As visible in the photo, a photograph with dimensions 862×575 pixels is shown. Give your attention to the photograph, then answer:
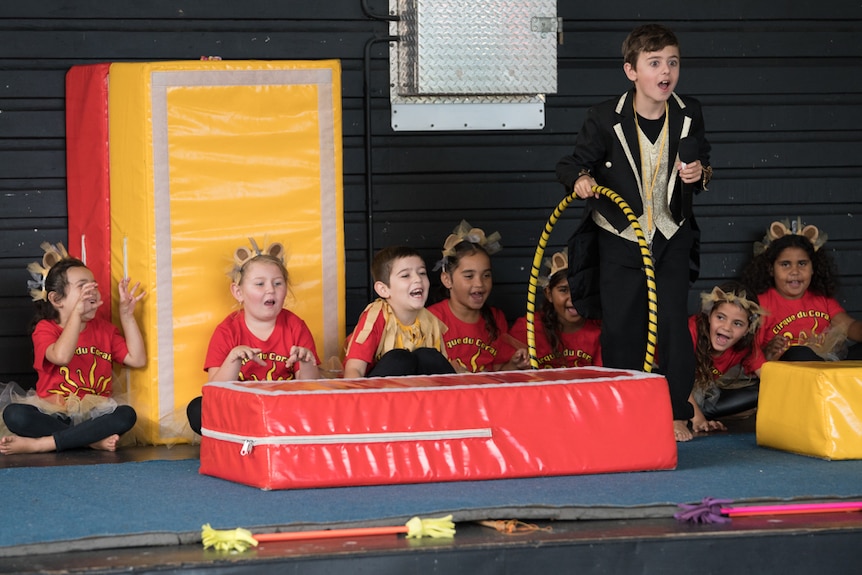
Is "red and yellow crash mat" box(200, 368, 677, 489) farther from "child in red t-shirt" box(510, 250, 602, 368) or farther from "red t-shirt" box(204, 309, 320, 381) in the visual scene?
"child in red t-shirt" box(510, 250, 602, 368)

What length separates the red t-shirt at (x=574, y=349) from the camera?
5930mm

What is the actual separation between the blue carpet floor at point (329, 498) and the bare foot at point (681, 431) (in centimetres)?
55

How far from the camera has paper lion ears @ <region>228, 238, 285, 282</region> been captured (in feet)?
16.4

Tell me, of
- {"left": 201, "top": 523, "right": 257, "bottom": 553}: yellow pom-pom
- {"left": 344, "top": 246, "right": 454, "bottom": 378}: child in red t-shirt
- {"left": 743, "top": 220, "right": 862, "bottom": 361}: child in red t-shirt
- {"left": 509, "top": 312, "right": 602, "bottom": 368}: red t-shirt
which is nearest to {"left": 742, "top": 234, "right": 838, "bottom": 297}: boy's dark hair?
{"left": 743, "top": 220, "right": 862, "bottom": 361}: child in red t-shirt

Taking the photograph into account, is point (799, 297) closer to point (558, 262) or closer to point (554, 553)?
point (558, 262)

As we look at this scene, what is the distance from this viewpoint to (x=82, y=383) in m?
5.19


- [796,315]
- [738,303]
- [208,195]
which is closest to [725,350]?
[738,303]

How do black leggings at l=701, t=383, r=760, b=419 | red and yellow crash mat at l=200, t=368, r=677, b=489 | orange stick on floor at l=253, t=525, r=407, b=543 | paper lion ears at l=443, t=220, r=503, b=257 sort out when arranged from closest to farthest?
orange stick on floor at l=253, t=525, r=407, b=543 < red and yellow crash mat at l=200, t=368, r=677, b=489 < black leggings at l=701, t=383, r=760, b=419 < paper lion ears at l=443, t=220, r=503, b=257

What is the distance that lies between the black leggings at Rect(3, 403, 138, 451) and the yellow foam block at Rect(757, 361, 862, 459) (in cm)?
266

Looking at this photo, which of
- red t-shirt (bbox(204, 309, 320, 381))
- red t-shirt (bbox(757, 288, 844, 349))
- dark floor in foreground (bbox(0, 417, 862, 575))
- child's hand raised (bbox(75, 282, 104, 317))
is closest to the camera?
dark floor in foreground (bbox(0, 417, 862, 575))

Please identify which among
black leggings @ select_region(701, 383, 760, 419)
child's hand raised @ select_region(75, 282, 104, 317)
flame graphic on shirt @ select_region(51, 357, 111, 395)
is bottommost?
black leggings @ select_region(701, 383, 760, 419)

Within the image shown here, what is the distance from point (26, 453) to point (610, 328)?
8.13 feet

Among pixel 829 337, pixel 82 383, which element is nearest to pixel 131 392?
pixel 82 383

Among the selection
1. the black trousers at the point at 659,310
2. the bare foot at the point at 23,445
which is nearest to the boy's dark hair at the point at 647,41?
the black trousers at the point at 659,310
